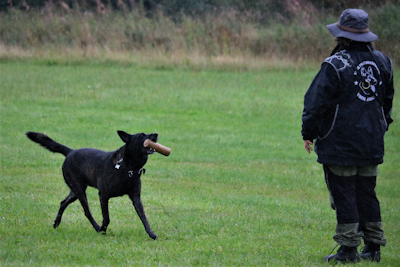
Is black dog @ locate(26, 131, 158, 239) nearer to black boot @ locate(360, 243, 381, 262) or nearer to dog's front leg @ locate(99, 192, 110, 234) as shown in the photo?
dog's front leg @ locate(99, 192, 110, 234)

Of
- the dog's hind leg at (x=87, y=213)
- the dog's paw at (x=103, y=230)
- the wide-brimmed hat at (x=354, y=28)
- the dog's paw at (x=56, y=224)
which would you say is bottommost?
the dog's paw at (x=56, y=224)

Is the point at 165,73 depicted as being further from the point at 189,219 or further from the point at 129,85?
the point at 189,219

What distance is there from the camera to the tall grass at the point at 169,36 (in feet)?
76.2

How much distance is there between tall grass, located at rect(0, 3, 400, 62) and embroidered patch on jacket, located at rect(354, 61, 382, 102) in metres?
17.5

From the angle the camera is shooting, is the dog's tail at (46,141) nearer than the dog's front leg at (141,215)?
No

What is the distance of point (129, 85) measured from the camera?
62.7ft

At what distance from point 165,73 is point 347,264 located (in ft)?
53.8

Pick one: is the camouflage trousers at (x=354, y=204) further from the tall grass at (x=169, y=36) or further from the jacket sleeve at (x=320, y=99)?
the tall grass at (x=169, y=36)

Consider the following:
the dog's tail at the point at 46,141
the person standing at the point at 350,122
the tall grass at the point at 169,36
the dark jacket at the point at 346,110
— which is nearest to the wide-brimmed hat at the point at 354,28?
the person standing at the point at 350,122

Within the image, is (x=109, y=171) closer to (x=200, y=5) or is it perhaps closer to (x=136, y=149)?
(x=136, y=149)

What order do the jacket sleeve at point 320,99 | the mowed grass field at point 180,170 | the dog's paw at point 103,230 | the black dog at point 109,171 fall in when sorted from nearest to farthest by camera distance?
the jacket sleeve at point 320,99
the mowed grass field at point 180,170
the black dog at point 109,171
the dog's paw at point 103,230

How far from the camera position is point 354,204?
17.4 ft

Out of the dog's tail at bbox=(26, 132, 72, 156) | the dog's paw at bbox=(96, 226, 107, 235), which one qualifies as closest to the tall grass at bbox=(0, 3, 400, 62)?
the dog's tail at bbox=(26, 132, 72, 156)

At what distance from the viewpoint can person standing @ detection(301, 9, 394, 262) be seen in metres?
5.23
